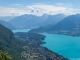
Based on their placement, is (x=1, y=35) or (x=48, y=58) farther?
(x=1, y=35)

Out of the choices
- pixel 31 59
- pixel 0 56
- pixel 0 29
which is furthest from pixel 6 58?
pixel 0 29

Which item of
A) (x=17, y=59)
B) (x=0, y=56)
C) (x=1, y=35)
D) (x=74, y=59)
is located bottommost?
(x=0, y=56)

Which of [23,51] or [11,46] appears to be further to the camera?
[11,46]

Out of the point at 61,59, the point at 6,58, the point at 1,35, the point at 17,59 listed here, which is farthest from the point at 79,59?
the point at 6,58

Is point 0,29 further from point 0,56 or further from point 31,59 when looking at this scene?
point 0,56

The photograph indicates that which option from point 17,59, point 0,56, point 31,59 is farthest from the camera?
point 31,59

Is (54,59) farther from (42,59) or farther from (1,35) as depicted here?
(1,35)

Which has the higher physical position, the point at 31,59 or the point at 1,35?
the point at 1,35

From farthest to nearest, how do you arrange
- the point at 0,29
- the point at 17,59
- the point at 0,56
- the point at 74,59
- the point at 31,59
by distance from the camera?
the point at 0,29, the point at 74,59, the point at 31,59, the point at 17,59, the point at 0,56

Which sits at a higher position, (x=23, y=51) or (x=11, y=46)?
(x=11, y=46)
